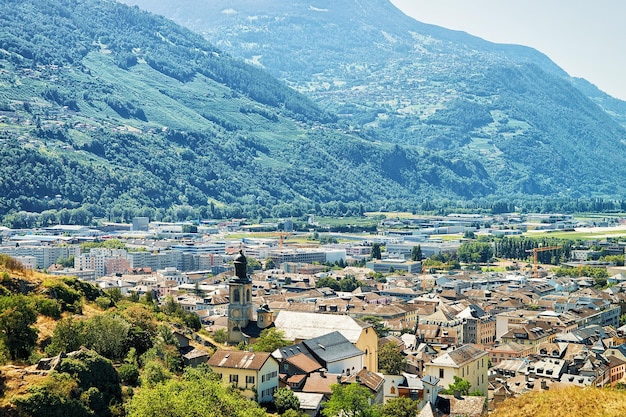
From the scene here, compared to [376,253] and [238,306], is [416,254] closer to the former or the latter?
[376,253]

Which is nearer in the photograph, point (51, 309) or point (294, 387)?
point (51, 309)

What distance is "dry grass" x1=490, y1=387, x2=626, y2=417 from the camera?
83.3 feet

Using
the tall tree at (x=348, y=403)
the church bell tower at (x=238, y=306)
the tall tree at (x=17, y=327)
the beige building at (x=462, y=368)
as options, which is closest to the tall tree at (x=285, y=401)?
the tall tree at (x=348, y=403)

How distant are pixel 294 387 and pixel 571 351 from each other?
2912cm

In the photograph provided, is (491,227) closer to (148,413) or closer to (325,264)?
(325,264)

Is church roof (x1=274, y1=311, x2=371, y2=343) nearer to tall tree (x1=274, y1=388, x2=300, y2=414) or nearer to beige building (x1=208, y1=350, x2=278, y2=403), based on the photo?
beige building (x1=208, y1=350, x2=278, y2=403)

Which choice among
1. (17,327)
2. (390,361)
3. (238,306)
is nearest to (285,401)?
(17,327)

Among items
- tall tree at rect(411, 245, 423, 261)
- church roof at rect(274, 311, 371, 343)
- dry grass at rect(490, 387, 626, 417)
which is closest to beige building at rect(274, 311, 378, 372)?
church roof at rect(274, 311, 371, 343)

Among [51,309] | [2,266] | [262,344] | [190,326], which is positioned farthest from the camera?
[190,326]

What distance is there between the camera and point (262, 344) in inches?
1731

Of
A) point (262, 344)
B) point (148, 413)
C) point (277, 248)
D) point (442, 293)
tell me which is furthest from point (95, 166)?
point (148, 413)

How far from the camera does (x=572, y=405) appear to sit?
85.0 ft

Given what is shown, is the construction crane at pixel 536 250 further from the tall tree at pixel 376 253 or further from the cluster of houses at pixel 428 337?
the tall tree at pixel 376 253

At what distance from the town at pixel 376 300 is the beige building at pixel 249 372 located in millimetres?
52
